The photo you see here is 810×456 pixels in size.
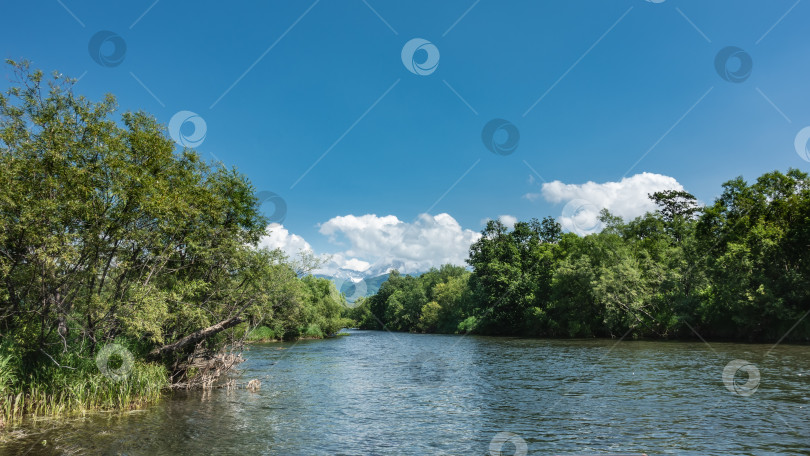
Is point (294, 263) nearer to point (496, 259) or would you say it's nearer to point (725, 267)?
point (725, 267)

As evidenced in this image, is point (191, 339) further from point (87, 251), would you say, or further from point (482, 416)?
point (482, 416)

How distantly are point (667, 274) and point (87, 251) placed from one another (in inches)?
2806

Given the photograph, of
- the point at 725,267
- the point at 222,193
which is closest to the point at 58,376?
the point at 222,193

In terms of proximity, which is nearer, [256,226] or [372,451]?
[372,451]

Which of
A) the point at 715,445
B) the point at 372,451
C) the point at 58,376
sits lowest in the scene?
the point at 715,445

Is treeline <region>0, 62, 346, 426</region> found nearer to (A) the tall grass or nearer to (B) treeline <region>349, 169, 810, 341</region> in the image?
(A) the tall grass

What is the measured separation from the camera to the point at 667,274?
67438mm

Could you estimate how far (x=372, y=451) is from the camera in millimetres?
15789

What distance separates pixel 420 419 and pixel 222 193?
18.8 meters

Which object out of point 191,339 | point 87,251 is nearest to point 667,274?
point 191,339

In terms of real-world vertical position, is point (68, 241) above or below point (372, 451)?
above

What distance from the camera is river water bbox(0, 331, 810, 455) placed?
1575 centimetres

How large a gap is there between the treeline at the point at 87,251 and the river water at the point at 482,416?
226cm

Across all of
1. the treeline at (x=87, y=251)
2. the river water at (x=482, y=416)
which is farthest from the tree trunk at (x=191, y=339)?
the river water at (x=482, y=416)
